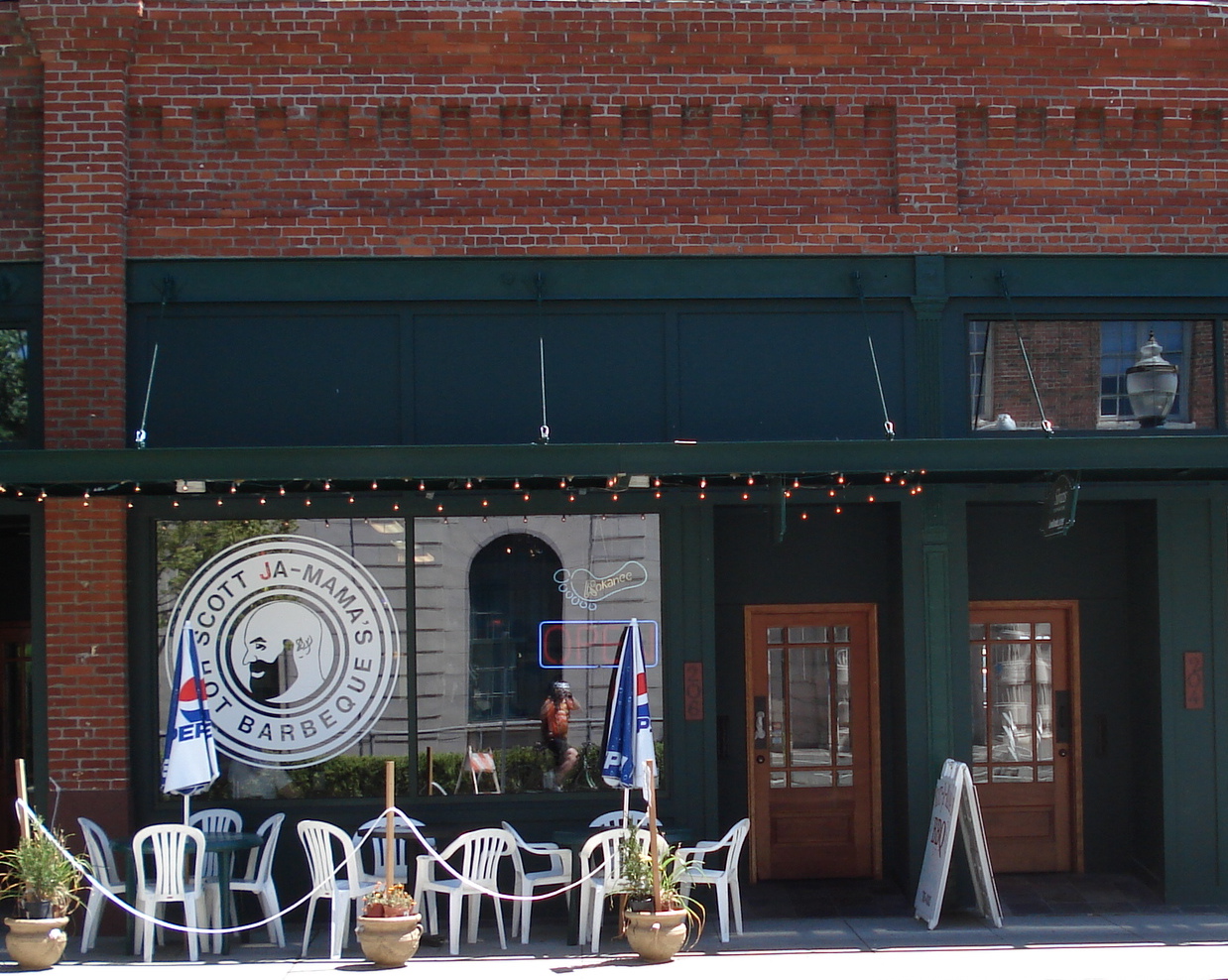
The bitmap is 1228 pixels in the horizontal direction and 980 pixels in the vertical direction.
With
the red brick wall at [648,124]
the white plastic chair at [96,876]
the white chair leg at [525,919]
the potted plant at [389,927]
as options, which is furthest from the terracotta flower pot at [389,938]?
the red brick wall at [648,124]

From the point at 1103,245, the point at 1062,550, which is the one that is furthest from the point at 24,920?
the point at 1103,245

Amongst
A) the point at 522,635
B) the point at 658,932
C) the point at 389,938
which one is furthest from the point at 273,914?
the point at 658,932

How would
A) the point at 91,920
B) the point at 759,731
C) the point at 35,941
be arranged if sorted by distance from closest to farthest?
the point at 35,941
the point at 91,920
the point at 759,731

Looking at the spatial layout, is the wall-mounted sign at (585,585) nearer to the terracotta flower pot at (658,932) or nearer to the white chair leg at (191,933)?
the terracotta flower pot at (658,932)

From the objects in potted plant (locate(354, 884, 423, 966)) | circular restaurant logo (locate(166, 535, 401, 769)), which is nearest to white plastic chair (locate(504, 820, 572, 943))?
potted plant (locate(354, 884, 423, 966))

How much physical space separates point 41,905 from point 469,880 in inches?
109

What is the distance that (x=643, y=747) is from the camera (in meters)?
9.39

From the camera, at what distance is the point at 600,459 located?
909 centimetres

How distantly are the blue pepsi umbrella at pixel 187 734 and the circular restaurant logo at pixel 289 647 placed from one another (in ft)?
2.03

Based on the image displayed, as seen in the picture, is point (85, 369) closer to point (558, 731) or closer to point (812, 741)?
point (558, 731)

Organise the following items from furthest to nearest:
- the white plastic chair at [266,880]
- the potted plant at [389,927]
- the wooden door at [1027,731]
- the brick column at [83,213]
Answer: the wooden door at [1027,731] → the brick column at [83,213] → the white plastic chair at [266,880] → the potted plant at [389,927]

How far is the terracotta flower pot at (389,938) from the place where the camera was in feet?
27.7

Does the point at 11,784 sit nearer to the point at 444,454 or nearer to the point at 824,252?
the point at 444,454

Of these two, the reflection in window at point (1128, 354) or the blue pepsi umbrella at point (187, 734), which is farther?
the reflection in window at point (1128, 354)
